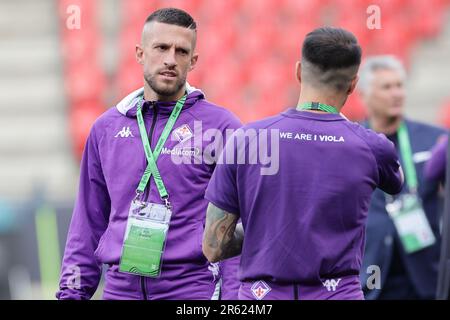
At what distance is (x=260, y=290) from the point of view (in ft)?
13.1

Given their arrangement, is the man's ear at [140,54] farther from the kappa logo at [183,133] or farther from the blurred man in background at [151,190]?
the kappa logo at [183,133]

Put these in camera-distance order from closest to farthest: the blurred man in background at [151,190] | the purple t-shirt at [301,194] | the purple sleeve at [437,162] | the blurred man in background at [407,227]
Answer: the purple t-shirt at [301,194] < the blurred man in background at [151,190] < the purple sleeve at [437,162] < the blurred man in background at [407,227]

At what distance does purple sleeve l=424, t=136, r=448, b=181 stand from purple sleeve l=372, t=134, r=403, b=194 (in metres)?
1.73

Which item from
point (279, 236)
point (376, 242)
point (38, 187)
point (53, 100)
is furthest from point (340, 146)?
point (53, 100)

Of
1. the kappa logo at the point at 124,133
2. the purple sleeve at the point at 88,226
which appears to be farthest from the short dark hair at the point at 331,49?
the purple sleeve at the point at 88,226

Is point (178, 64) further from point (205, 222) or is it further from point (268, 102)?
point (268, 102)

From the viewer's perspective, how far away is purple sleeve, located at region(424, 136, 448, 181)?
5883 millimetres

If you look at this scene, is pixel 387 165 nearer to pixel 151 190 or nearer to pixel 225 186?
pixel 225 186

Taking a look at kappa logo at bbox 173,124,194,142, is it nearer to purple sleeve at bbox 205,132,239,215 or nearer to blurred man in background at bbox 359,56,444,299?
purple sleeve at bbox 205,132,239,215

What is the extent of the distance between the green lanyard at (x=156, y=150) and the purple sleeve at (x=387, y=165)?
833mm

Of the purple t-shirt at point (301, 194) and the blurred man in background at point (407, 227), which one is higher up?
the purple t-shirt at point (301, 194)

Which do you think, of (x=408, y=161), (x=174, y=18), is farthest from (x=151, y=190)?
(x=408, y=161)

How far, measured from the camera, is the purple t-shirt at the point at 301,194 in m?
3.93

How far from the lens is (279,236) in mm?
3938
